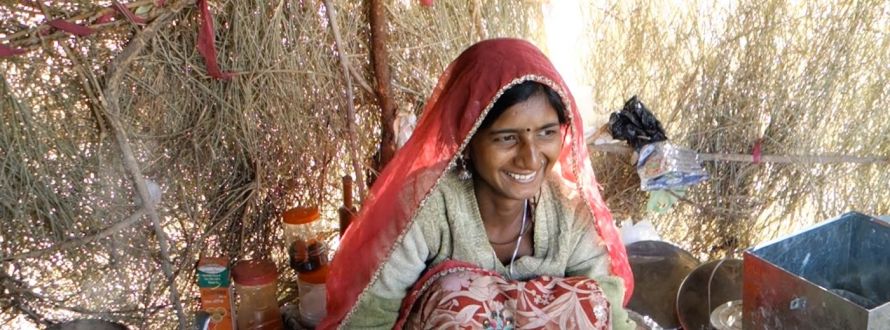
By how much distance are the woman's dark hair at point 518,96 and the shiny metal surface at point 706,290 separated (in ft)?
4.36

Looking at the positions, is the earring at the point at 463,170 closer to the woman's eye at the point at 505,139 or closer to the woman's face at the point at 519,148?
the woman's face at the point at 519,148

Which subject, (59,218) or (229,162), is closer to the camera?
(59,218)

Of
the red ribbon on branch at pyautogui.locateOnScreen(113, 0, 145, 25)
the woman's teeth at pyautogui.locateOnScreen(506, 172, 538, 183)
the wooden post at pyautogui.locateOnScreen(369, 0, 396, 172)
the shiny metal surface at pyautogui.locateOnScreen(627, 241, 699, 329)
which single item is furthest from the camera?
the shiny metal surface at pyautogui.locateOnScreen(627, 241, 699, 329)

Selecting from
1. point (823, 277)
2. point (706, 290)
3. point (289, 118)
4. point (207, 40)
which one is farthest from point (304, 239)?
point (823, 277)

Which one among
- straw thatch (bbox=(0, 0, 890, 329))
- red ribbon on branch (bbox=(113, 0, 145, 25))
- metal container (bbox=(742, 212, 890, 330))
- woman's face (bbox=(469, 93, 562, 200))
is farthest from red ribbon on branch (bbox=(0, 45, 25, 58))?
metal container (bbox=(742, 212, 890, 330))

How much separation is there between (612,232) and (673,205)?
54.9 inches

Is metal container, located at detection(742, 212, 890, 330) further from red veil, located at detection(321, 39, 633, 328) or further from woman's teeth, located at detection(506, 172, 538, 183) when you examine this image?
woman's teeth, located at detection(506, 172, 538, 183)

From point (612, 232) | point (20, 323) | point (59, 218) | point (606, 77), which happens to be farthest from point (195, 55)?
point (606, 77)

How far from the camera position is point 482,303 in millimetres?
1617

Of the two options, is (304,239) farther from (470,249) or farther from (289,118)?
(470,249)

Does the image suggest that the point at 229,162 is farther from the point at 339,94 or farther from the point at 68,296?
the point at 68,296

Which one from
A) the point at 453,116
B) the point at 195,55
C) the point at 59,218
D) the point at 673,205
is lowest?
the point at 673,205

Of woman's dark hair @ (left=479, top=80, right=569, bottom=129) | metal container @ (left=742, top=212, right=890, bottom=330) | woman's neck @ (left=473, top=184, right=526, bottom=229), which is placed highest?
woman's dark hair @ (left=479, top=80, right=569, bottom=129)

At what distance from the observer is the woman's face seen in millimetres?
1539
